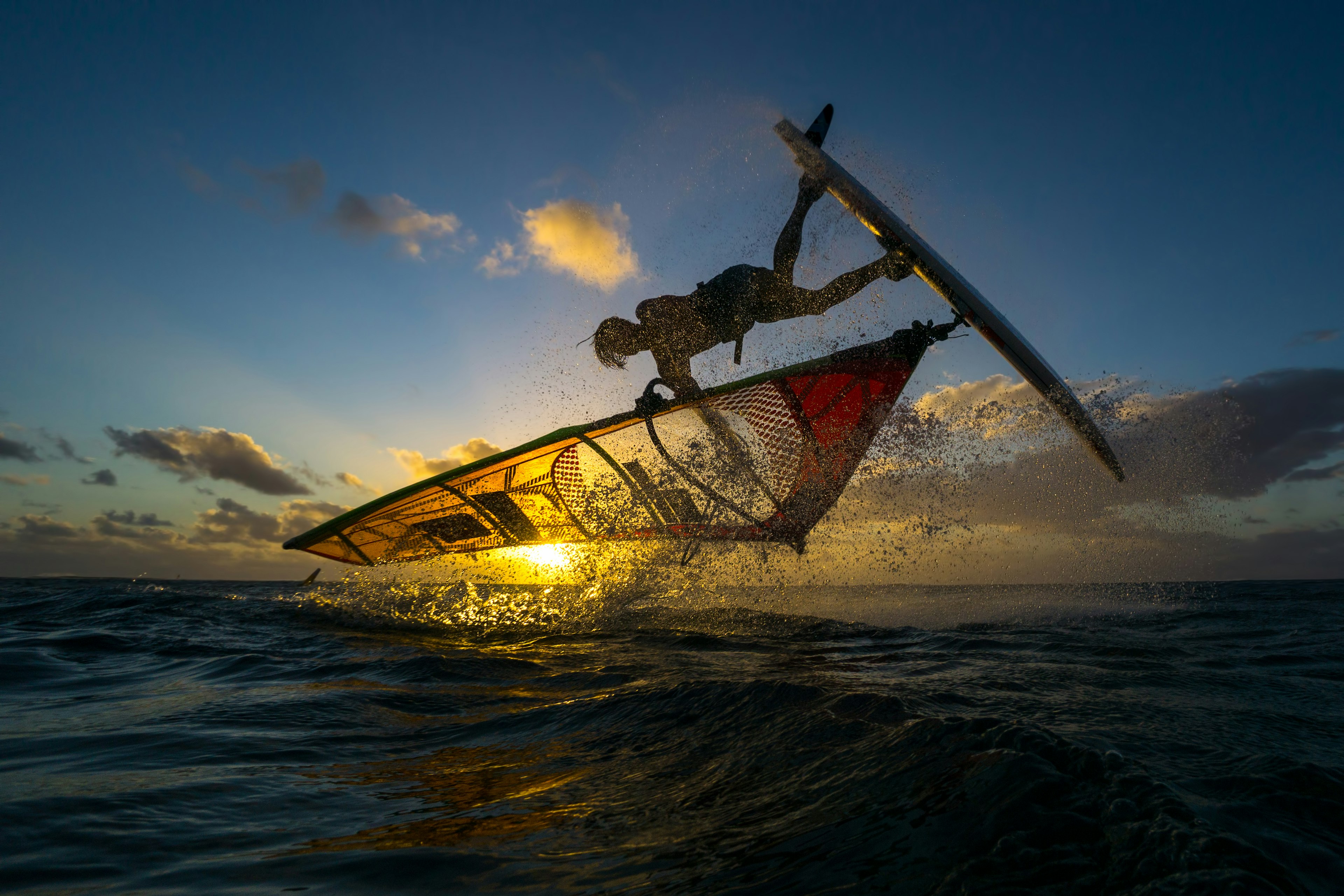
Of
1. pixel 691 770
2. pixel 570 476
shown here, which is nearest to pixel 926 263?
pixel 570 476

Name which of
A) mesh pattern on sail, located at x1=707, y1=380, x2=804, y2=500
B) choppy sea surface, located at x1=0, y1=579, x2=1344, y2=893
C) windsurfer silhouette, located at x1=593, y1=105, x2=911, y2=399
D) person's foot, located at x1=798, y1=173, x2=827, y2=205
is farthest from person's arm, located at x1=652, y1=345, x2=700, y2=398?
choppy sea surface, located at x1=0, y1=579, x2=1344, y2=893

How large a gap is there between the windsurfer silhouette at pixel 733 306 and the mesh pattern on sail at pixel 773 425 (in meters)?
0.58

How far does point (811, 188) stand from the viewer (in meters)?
6.51

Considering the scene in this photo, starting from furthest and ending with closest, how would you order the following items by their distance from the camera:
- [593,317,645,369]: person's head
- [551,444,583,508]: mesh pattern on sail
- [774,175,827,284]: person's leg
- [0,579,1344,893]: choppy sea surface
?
1. [551,444,583,508]: mesh pattern on sail
2. [593,317,645,369]: person's head
3. [774,175,827,284]: person's leg
4. [0,579,1344,893]: choppy sea surface

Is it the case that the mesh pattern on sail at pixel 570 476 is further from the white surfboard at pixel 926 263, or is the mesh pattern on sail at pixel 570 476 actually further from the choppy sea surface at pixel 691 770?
the white surfboard at pixel 926 263

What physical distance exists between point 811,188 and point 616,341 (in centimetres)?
270

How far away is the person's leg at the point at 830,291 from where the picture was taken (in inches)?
249

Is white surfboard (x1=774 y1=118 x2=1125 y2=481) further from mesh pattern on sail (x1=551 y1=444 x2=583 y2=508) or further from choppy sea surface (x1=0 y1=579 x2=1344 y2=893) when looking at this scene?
mesh pattern on sail (x1=551 y1=444 x2=583 y2=508)

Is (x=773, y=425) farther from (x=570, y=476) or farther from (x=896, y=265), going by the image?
(x=570, y=476)

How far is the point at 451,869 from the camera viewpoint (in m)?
1.46

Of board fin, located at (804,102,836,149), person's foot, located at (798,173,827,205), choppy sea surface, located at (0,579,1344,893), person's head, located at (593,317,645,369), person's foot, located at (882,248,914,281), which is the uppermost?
board fin, located at (804,102,836,149)


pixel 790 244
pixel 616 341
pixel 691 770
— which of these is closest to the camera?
pixel 691 770

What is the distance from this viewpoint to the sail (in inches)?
294

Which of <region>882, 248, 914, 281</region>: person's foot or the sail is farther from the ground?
<region>882, 248, 914, 281</region>: person's foot
